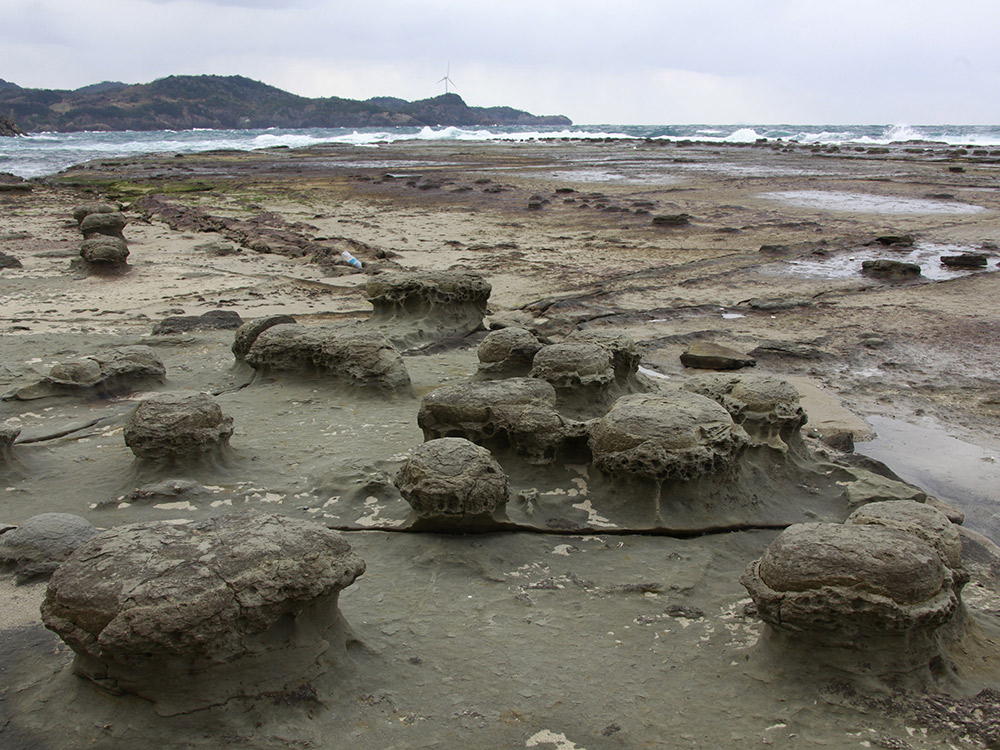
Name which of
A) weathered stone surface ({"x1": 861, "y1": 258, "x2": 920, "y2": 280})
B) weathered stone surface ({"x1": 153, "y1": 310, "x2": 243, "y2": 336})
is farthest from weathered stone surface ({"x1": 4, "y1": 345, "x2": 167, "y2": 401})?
weathered stone surface ({"x1": 861, "y1": 258, "x2": 920, "y2": 280})

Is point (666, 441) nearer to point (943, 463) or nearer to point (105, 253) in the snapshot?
point (943, 463)

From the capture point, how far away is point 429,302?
5898 millimetres

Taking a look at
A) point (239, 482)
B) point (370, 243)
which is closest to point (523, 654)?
point (239, 482)

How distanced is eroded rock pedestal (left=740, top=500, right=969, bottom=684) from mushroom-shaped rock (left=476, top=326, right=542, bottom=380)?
7.81 ft

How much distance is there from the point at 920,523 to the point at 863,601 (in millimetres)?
589

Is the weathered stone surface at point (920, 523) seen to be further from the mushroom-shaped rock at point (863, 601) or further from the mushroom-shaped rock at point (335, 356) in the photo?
the mushroom-shaped rock at point (335, 356)

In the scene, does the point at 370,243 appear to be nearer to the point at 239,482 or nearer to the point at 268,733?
the point at 239,482

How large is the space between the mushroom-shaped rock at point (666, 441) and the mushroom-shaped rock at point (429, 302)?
2.70m

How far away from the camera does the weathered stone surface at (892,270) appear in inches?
324

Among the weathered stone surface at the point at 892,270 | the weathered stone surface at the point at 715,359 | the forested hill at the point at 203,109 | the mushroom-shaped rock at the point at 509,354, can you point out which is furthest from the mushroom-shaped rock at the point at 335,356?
the forested hill at the point at 203,109

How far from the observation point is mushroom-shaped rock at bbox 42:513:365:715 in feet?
6.16

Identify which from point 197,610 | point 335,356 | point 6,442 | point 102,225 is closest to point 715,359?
point 335,356

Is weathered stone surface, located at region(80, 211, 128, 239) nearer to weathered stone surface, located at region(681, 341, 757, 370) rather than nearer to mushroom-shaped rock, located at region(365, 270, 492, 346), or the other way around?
mushroom-shaped rock, located at region(365, 270, 492, 346)

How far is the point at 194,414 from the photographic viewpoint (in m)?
3.43
